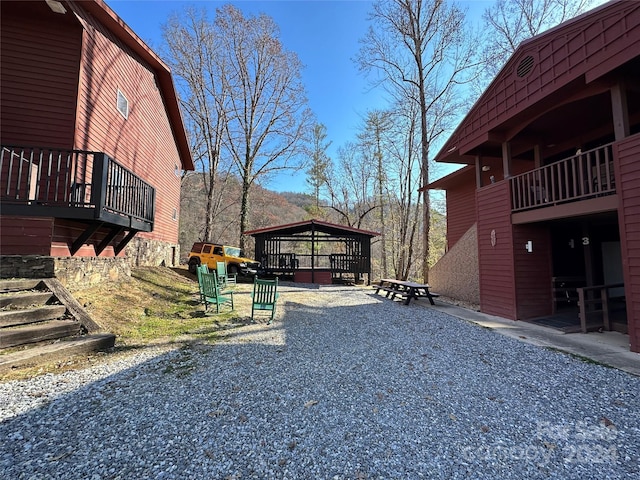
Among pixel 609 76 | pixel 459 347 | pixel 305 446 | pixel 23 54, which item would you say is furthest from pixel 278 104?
pixel 305 446

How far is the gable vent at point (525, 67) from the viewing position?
6698 millimetres

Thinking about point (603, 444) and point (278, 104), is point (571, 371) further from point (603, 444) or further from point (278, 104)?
point (278, 104)

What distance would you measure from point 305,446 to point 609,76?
7515 mm

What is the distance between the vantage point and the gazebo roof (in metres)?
14.2

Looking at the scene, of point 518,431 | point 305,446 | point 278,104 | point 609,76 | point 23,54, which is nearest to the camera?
point 305,446

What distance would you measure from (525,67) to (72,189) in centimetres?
1006

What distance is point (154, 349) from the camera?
14.3 ft

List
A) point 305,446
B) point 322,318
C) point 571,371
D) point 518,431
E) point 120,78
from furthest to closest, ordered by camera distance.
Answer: point 120,78
point 322,318
point 571,371
point 518,431
point 305,446

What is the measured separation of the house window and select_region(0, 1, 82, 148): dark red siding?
6.28ft

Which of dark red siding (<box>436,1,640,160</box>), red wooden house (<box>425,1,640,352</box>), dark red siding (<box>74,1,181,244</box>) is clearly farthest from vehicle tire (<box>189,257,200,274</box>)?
dark red siding (<box>436,1,640,160</box>)

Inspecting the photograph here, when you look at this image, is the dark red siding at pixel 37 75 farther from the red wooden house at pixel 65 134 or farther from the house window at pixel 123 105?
the house window at pixel 123 105

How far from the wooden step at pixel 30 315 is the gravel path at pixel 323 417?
4.77 ft

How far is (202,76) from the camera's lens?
1892cm

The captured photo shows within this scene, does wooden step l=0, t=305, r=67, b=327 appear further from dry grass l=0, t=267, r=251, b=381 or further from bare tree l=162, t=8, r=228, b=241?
bare tree l=162, t=8, r=228, b=241
